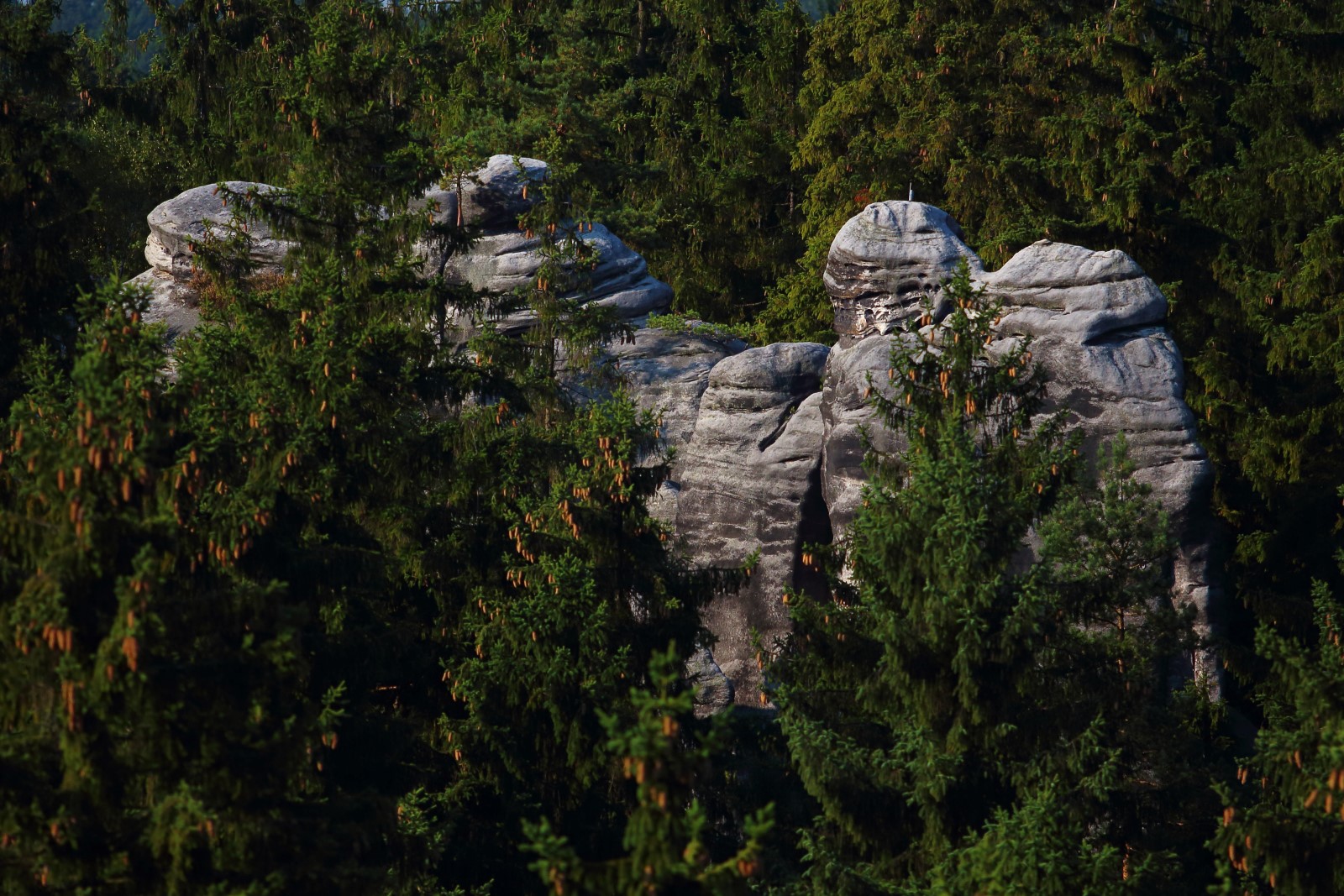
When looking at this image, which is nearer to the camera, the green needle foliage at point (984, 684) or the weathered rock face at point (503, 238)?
the green needle foliage at point (984, 684)

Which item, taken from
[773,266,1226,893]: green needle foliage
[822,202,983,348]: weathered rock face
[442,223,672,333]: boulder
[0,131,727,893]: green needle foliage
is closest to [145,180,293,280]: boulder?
[442,223,672,333]: boulder

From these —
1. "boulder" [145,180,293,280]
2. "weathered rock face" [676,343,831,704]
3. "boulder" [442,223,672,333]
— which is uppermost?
"boulder" [145,180,293,280]

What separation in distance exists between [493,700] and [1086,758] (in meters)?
5.34

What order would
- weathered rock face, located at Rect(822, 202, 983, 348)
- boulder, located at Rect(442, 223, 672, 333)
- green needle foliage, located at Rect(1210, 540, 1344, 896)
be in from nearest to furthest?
green needle foliage, located at Rect(1210, 540, 1344, 896) < weathered rock face, located at Rect(822, 202, 983, 348) < boulder, located at Rect(442, 223, 672, 333)

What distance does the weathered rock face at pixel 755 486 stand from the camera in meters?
22.8

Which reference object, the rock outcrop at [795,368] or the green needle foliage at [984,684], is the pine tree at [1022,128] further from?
the green needle foliage at [984,684]

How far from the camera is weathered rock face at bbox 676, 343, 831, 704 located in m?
22.8

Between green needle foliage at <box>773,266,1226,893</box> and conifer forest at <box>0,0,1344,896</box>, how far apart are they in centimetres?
6

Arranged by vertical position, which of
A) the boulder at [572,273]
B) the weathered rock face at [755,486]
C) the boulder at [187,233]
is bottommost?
the weathered rock face at [755,486]

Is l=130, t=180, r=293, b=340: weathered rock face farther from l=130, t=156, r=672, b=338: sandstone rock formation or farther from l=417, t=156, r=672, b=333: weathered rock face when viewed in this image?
l=417, t=156, r=672, b=333: weathered rock face

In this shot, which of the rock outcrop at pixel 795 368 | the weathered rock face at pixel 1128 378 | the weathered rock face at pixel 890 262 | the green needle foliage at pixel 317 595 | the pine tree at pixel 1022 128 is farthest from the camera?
the pine tree at pixel 1022 128

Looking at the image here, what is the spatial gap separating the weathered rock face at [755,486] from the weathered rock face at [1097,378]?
0.68 metres

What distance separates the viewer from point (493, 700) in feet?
49.9

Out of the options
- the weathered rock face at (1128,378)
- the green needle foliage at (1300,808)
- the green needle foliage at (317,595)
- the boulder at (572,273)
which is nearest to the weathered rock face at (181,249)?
the boulder at (572,273)
